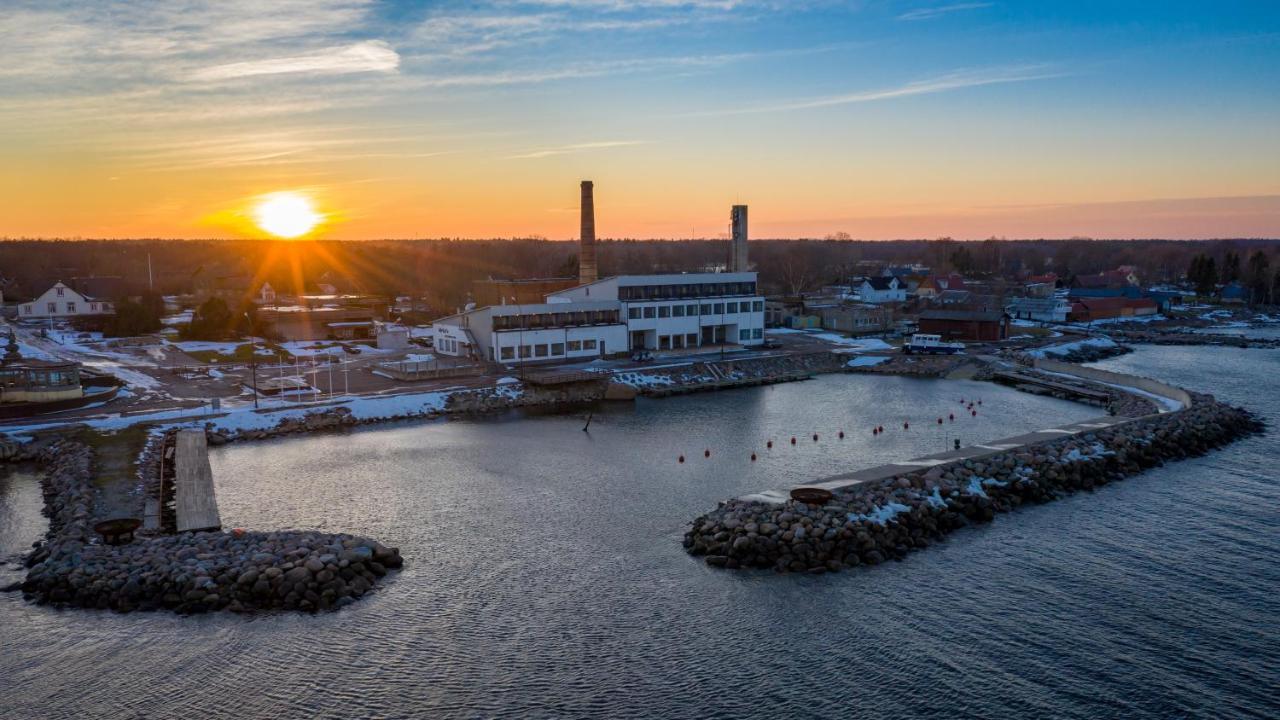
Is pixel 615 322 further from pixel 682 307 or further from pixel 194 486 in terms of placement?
pixel 194 486

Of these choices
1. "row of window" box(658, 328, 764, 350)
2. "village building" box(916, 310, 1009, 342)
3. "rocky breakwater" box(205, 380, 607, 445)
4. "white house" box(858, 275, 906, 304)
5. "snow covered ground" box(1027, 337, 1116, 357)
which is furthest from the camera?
"white house" box(858, 275, 906, 304)

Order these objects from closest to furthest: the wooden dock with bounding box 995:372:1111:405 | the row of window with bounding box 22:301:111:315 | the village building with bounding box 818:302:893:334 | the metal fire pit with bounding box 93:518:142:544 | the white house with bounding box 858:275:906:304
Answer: the metal fire pit with bounding box 93:518:142:544 < the wooden dock with bounding box 995:372:1111:405 < the row of window with bounding box 22:301:111:315 < the village building with bounding box 818:302:893:334 < the white house with bounding box 858:275:906:304

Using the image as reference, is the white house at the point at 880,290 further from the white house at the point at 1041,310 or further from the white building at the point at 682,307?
the white building at the point at 682,307

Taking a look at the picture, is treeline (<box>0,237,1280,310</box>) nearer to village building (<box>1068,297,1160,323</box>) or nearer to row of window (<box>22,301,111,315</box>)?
row of window (<box>22,301,111,315</box>)

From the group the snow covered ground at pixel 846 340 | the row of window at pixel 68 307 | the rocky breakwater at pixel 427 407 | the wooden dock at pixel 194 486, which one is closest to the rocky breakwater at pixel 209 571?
the wooden dock at pixel 194 486

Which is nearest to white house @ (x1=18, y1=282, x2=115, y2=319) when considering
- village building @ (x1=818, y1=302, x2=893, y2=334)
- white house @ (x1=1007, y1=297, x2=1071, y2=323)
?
village building @ (x1=818, y1=302, x2=893, y2=334)

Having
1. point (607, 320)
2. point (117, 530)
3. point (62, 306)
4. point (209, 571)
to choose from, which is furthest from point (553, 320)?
point (62, 306)

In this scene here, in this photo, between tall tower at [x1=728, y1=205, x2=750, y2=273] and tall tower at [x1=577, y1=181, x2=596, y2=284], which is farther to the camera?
tall tower at [x1=728, y1=205, x2=750, y2=273]
